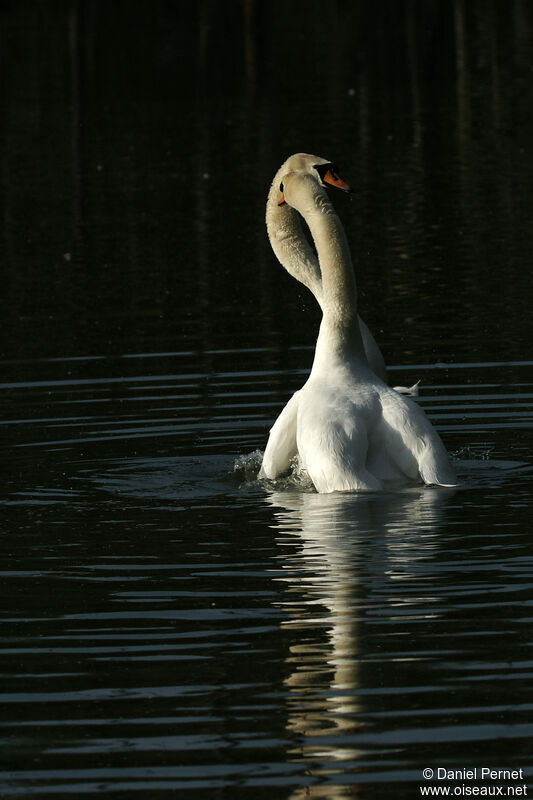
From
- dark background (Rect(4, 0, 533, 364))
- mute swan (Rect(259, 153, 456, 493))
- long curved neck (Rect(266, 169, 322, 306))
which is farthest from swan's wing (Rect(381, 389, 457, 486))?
dark background (Rect(4, 0, 533, 364))

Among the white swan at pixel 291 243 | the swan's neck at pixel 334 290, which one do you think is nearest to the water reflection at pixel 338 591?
the swan's neck at pixel 334 290

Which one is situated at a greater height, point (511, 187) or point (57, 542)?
point (511, 187)

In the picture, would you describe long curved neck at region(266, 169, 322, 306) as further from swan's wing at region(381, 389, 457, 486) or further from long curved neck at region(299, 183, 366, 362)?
swan's wing at region(381, 389, 457, 486)

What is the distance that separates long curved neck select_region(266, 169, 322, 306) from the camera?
1102cm

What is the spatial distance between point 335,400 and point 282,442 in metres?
0.61

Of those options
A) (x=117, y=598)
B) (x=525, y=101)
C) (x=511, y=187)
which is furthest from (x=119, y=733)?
(x=525, y=101)

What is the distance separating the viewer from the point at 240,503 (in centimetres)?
979

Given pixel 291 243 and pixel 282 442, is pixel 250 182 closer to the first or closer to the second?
pixel 291 243

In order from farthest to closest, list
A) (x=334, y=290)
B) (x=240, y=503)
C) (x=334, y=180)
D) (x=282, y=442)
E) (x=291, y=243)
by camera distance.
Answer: (x=291, y=243), (x=334, y=180), (x=334, y=290), (x=282, y=442), (x=240, y=503)

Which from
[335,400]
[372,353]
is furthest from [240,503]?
[372,353]

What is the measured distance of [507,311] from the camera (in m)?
16.0

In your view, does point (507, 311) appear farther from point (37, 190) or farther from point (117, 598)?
point (37, 190)

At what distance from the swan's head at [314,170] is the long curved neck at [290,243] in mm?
202

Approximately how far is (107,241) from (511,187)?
6.05 meters
